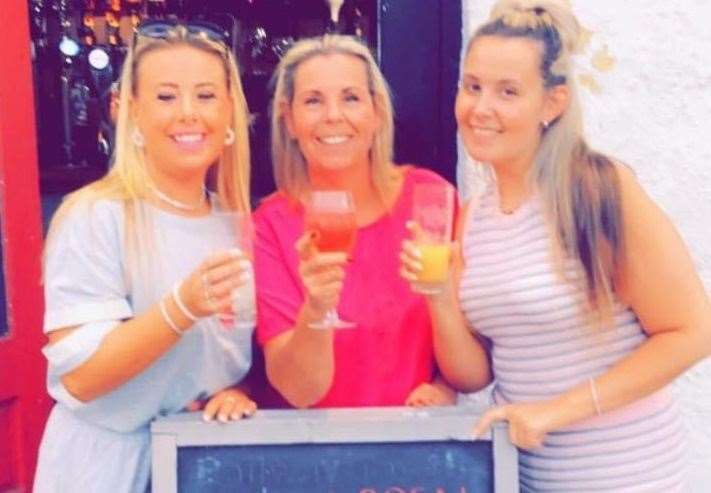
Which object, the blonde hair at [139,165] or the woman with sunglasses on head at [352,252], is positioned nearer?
the blonde hair at [139,165]

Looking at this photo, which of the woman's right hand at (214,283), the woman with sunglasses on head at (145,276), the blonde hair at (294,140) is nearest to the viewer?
the woman's right hand at (214,283)

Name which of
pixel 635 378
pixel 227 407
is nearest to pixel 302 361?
pixel 227 407

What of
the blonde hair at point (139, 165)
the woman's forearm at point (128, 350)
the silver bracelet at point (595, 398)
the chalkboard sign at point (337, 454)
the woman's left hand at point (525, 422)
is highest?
the blonde hair at point (139, 165)

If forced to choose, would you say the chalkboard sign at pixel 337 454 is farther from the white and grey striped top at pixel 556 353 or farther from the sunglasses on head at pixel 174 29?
the sunglasses on head at pixel 174 29

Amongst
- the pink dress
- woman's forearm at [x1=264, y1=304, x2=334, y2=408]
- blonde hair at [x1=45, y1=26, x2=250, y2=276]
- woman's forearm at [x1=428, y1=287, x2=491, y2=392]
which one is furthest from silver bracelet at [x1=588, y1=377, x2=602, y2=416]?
blonde hair at [x1=45, y1=26, x2=250, y2=276]

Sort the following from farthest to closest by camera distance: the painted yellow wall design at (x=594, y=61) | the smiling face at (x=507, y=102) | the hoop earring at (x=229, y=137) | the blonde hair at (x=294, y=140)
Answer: the painted yellow wall design at (x=594, y=61) < the blonde hair at (x=294, y=140) < the hoop earring at (x=229, y=137) < the smiling face at (x=507, y=102)

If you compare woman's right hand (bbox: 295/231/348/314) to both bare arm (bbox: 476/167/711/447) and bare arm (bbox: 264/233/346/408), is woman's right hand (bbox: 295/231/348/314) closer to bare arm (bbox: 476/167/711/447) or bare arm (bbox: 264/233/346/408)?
bare arm (bbox: 264/233/346/408)

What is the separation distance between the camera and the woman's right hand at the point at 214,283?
2.09 metres

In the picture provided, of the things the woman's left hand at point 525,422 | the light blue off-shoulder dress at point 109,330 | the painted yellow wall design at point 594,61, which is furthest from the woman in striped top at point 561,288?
the painted yellow wall design at point 594,61

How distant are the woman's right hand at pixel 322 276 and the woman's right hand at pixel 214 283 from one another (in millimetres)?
143

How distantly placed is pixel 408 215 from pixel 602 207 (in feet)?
1.58

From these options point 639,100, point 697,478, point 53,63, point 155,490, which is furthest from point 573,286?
point 53,63

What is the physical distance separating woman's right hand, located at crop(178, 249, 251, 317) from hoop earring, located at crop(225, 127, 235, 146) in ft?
1.38

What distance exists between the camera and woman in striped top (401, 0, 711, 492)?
7.41 ft
